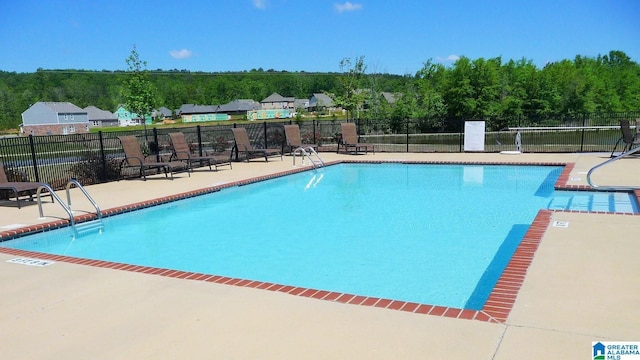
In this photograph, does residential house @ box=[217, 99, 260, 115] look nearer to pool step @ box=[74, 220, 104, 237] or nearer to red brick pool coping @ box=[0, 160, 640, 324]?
pool step @ box=[74, 220, 104, 237]

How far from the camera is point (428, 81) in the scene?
154 ft

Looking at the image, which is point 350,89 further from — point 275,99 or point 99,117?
point 275,99

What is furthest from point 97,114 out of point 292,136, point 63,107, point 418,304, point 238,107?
point 418,304

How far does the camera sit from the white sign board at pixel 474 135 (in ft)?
53.5

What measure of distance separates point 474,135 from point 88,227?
512 inches

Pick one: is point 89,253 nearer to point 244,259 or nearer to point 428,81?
point 244,259

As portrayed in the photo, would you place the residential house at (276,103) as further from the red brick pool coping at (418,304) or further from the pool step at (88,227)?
the red brick pool coping at (418,304)

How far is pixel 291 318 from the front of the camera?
11.3 ft

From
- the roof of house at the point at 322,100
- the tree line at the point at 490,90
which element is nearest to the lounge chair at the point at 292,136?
the tree line at the point at 490,90

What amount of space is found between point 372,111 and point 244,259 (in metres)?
31.1

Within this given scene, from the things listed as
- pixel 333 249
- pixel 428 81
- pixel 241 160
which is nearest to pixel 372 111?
pixel 428 81
